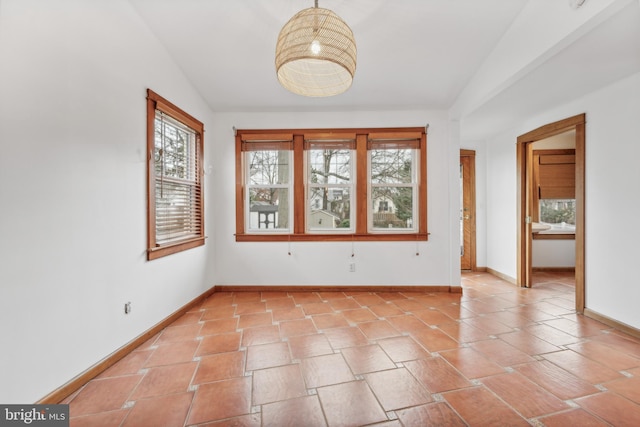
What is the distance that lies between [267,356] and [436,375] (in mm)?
1203

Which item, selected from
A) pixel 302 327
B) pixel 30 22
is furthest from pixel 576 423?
pixel 30 22

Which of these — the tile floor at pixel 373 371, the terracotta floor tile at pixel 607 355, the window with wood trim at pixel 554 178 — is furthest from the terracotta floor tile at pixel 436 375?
the window with wood trim at pixel 554 178

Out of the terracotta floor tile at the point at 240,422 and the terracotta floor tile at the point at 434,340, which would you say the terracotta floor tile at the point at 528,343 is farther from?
the terracotta floor tile at the point at 240,422

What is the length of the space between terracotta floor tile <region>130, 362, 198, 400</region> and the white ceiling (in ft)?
9.18

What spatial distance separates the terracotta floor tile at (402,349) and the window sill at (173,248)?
2112 mm

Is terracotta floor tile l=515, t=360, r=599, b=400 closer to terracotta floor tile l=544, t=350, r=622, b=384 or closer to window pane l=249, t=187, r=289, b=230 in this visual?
terracotta floor tile l=544, t=350, r=622, b=384

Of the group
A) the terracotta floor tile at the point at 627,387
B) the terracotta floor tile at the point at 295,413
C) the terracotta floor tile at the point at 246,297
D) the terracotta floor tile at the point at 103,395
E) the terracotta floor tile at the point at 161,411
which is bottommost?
the terracotta floor tile at the point at 103,395

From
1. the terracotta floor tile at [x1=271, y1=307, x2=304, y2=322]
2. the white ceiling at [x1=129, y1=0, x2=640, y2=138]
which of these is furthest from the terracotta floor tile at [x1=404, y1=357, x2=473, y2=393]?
the white ceiling at [x1=129, y1=0, x2=640, y2=138]

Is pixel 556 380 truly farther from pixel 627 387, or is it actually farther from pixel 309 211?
pixel 309 211

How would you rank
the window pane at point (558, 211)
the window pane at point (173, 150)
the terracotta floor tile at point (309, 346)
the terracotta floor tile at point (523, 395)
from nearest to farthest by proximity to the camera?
the terracotta floor tile at point (523, 395), the terracotta floor tile at point (309, 346), the window pane at point (173, 150), the window pane at point (558, 211)

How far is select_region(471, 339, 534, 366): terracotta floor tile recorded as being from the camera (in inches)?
79.4

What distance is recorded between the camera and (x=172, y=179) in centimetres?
282

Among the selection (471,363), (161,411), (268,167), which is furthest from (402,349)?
(268,167)

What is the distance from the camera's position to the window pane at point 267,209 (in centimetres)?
386
